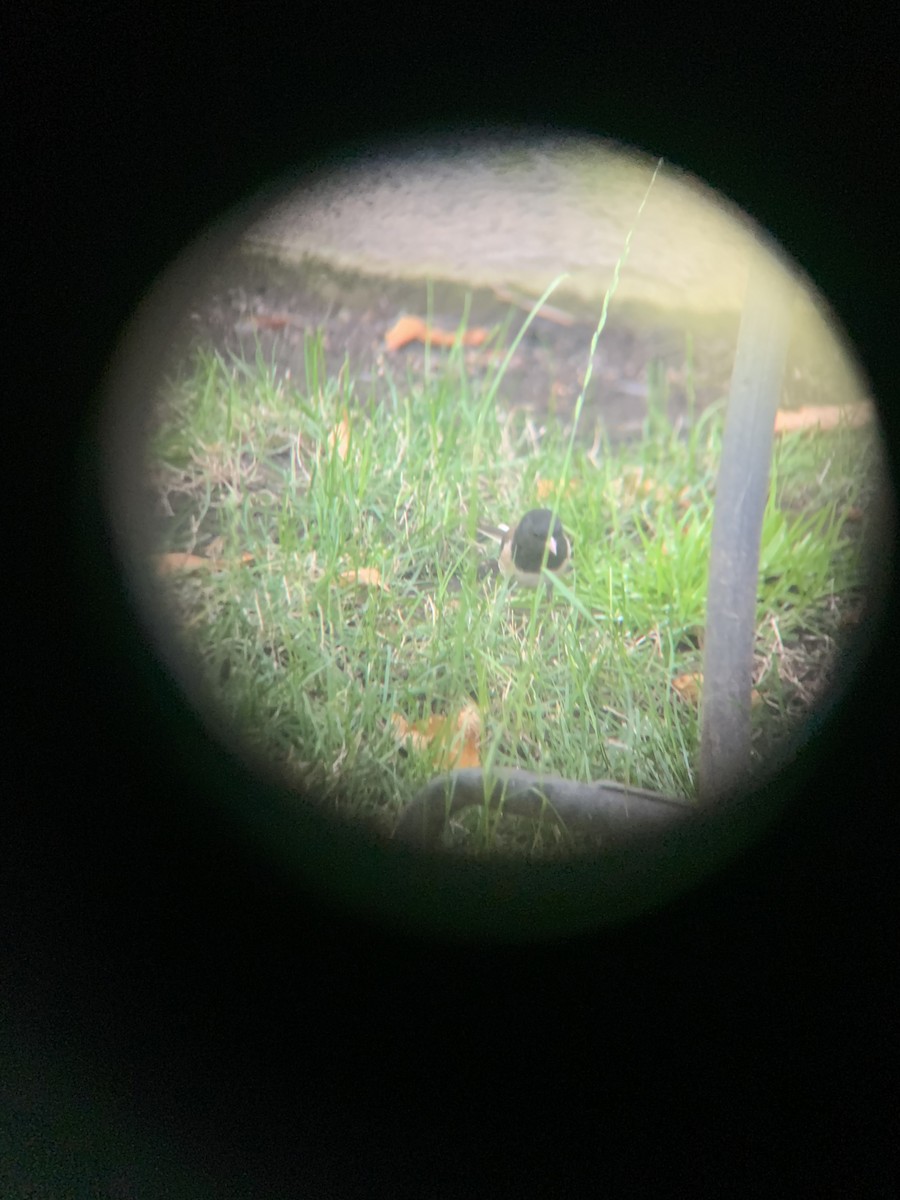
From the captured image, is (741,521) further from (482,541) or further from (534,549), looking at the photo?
(482,541)

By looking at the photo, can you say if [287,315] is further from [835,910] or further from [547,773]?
[835,910]

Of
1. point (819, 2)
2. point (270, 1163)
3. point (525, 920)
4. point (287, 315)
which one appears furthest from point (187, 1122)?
point (287, 315)

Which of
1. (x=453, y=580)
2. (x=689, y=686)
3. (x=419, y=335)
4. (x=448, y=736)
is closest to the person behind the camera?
(x=448, y=736)

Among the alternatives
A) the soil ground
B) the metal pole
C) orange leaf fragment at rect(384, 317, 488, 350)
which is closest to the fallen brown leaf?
the metal pole

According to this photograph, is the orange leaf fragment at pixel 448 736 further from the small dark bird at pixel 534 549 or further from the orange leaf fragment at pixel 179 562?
the orange leaf fragment at pixel 179 562

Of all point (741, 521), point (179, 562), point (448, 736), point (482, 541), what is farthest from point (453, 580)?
point (741, 521)
